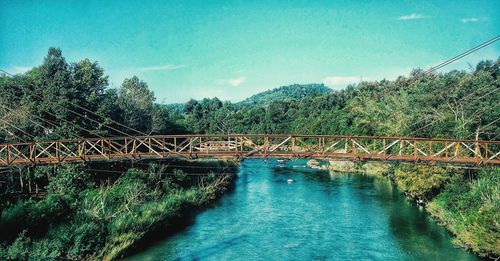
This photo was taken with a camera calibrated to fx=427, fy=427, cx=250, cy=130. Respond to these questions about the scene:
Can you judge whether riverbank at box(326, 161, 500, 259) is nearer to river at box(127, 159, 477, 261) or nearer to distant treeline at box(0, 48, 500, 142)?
river at box(127, 159, 477, 261)

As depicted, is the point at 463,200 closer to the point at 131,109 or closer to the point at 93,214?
the point at 93,214

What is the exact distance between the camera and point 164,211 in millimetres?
31016

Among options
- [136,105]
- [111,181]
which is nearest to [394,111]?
[136,105]

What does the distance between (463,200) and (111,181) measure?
26.2m

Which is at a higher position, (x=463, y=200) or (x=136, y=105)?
(x=136, y=105)

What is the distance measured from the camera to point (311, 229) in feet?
98.5

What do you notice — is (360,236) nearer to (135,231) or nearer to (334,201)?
(334,201)

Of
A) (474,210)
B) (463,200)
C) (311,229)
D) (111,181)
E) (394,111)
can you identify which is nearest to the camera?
(474,210)

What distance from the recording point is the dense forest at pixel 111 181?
23259 mm

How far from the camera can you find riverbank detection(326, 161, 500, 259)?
23.0 metres

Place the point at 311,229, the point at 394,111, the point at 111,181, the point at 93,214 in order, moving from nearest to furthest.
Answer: the point at 93,214
the point at 311,229
the point at 111,181
the point at 394,111

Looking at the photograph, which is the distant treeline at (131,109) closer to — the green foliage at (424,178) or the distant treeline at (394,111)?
the distant treeline at (394,111)

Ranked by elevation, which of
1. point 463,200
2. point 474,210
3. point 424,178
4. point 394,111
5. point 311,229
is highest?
point 394,111

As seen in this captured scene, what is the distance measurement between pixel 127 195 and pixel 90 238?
7.27 m
